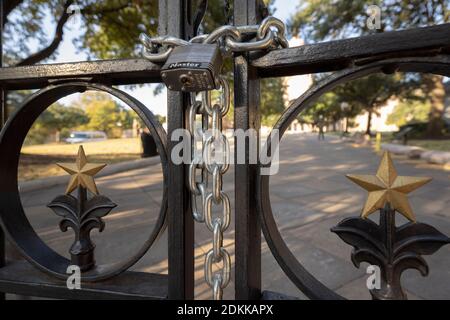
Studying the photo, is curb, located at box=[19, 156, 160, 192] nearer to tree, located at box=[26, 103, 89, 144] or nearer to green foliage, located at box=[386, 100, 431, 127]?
tree, located at box=[26, 103, 89, 144]

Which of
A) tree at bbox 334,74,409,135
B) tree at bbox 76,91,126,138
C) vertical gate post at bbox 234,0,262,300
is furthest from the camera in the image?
tree at bbox 76,91,126,138

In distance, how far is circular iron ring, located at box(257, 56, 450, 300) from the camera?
1.78ft

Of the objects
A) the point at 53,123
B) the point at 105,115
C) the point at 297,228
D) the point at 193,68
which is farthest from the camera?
the point at 105,115

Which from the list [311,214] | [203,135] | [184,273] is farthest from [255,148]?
[311,214]

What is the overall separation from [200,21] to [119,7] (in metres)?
5.21

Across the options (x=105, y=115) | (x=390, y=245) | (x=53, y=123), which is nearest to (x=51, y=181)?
(x=390, y=245)

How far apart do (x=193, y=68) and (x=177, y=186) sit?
284 millimetres

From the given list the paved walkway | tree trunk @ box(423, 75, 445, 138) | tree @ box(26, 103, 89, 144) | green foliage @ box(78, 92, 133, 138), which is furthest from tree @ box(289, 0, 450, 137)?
green foliage @ box(78, 92, 133, 138)

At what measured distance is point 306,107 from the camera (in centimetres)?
62

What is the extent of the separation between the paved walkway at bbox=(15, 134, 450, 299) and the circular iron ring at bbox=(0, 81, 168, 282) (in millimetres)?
1164

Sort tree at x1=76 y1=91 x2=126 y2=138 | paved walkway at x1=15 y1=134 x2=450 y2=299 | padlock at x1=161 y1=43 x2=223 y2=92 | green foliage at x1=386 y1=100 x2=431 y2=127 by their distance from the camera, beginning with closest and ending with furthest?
padlock at x1=161 y1=43 x2=223 y2=92 < paved walkway at x1=15 y1=134 x2=450 y2=299 < tree at x1=76 y1=91 x2=126 y2=138 < green foliage at x1=386 y1=100 x2=431 y2=127

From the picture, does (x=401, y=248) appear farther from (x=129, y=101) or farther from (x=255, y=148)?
(x=129, y=101)

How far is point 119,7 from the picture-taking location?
4949 millimetres

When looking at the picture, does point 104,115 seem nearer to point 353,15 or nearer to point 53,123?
point 53,123
